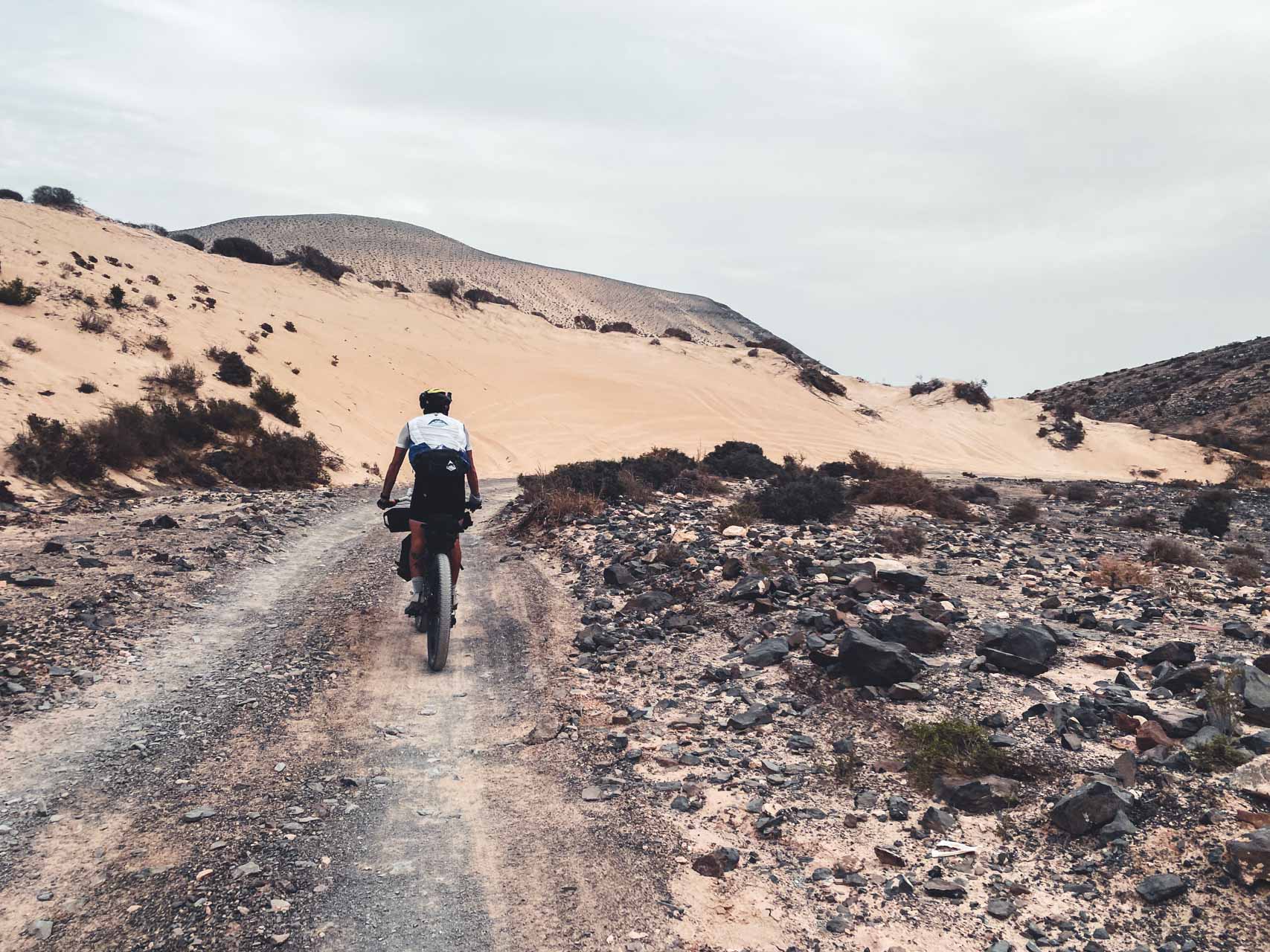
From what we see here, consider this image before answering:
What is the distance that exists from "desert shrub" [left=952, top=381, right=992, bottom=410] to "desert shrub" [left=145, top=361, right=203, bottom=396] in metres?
44.6

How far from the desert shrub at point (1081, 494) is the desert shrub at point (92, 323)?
32.6 meters

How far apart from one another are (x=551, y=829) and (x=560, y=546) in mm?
8476

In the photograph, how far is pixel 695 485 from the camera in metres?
18.3

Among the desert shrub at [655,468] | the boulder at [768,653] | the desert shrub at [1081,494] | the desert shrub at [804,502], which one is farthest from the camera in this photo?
the desert shrub at [1081,494]

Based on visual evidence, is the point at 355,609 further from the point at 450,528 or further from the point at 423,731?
the point at 423,731

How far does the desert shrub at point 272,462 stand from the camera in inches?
776

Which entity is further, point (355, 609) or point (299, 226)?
point (299, 226)

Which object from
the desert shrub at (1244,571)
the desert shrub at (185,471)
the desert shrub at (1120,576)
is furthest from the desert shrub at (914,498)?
the desert shrub at (185,471)

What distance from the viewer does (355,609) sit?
9125mm

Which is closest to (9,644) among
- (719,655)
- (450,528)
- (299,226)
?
(450,528)

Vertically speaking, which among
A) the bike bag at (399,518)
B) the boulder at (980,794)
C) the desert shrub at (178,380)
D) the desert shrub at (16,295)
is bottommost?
the boulder at (980,794)

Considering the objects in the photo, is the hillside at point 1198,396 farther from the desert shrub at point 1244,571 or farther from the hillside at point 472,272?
the hillside at point 472,272

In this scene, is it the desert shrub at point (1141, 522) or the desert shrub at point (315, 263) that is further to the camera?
the desert shrub at point (315, 263)

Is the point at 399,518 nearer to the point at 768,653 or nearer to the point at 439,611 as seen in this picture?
the point at 439,611
